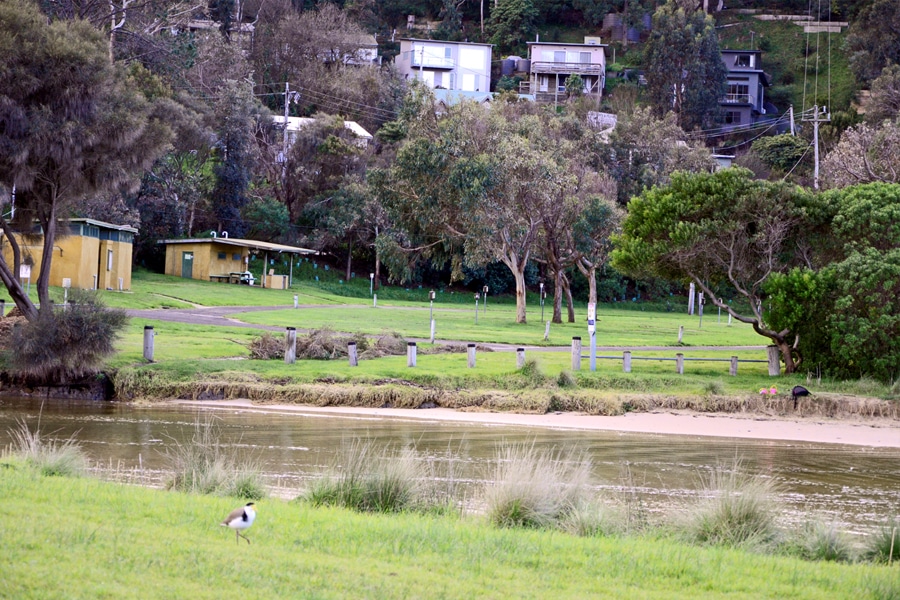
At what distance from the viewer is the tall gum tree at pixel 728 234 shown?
1137 inches

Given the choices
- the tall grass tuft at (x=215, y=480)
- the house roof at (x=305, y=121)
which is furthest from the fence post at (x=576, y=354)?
the house roof at (x=305, y=121)

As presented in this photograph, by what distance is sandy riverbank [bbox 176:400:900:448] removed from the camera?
21.9 metres

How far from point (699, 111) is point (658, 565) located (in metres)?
110

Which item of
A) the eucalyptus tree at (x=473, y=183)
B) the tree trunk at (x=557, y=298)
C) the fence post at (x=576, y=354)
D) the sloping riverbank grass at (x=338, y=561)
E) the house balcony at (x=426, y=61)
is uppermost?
the house balcony at (x=426, y=61)

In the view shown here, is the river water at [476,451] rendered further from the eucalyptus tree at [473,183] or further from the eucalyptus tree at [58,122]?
the eucalyptus tree at [473,183]

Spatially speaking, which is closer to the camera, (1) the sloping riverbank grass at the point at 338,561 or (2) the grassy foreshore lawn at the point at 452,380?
(1) the sloping riverbank grass at the point at 338,561

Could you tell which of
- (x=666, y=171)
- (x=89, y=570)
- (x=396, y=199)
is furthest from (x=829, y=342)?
(x=666, y=171)

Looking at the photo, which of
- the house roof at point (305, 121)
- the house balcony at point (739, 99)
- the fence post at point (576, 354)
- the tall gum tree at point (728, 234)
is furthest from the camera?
the house balcony at point (739, 99)

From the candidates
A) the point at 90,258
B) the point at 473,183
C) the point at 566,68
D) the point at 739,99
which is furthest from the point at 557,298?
the point at 739,99

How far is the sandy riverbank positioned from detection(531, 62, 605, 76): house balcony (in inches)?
3950

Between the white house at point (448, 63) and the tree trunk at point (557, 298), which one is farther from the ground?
the white house at point (448, 63)

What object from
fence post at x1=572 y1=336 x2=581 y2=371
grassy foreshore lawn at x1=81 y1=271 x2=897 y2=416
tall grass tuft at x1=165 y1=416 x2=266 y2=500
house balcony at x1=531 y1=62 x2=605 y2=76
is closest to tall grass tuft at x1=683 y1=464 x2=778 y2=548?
tall grass tuft at x1=165 y1=416 x2=266 y2=500

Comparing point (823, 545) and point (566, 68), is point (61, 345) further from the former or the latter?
point (566, 68)

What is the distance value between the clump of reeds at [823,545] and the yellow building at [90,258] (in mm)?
42682
